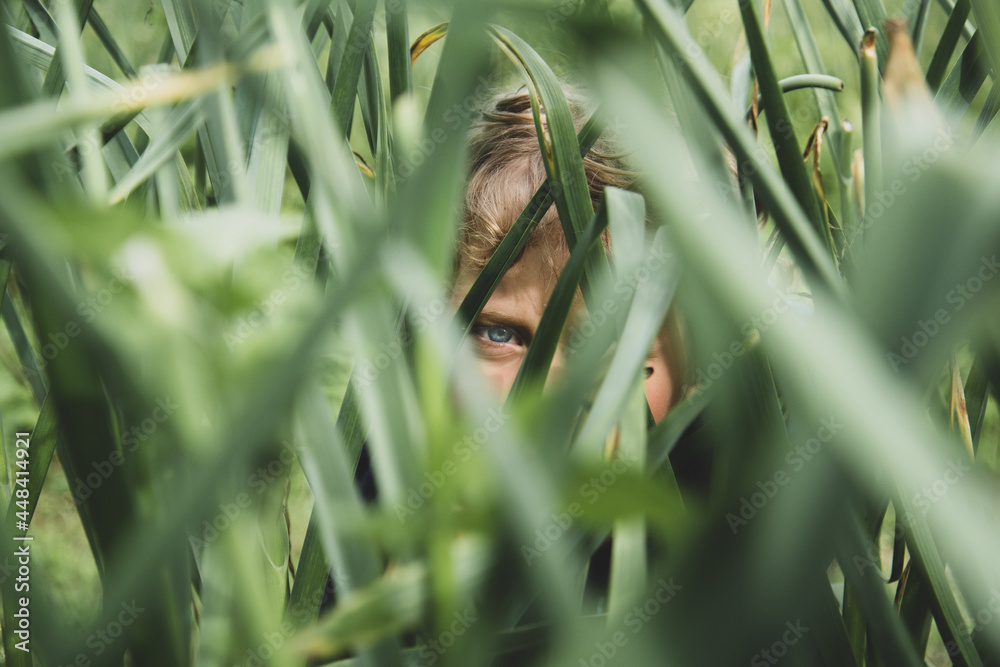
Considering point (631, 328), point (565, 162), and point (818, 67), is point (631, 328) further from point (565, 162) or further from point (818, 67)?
point (818, 67)

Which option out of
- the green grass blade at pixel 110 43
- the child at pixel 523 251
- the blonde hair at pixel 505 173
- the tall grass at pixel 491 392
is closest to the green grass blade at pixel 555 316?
the tall grass at pixel 491 392

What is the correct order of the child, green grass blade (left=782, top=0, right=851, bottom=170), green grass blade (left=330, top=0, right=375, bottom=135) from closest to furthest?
green grass blade (left=330, top=0, right=375, bottom=135), green grass blade (left=782, top=0, right=851, bottom=170), the child

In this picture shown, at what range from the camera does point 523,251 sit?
0.57 m

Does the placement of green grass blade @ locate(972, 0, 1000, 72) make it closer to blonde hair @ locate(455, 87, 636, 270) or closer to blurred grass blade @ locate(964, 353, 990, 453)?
blurred grass blade @ locate(964, 353, 990, 453)

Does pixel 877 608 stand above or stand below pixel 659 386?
above

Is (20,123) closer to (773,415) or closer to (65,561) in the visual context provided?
(773,415)

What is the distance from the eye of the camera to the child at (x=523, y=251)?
0.57 metres

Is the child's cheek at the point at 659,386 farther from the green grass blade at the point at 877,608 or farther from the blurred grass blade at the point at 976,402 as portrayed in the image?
the green grass blade at the point at 877,608

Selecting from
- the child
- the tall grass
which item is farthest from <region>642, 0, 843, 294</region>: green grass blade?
the child

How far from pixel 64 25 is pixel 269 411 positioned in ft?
0.39

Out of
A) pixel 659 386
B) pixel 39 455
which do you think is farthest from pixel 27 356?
pixel 659 386

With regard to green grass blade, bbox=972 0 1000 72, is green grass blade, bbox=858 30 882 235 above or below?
below

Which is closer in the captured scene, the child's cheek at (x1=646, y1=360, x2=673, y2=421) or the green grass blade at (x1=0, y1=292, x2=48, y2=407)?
the green grass blade at (x1=0, y1=292, x2=48, y2=407)

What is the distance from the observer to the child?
0.57m
